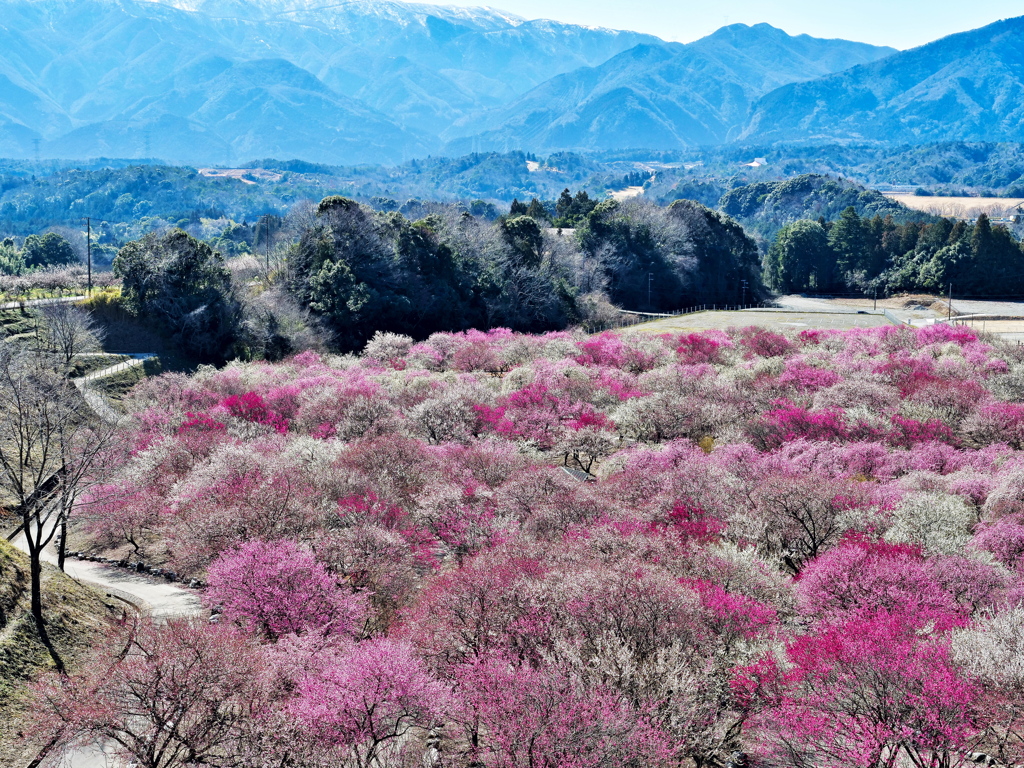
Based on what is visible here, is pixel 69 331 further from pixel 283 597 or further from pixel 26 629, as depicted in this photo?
pixel 283 597

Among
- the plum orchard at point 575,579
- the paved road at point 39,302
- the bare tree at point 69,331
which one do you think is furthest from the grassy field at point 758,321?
the paved road at point 39,302

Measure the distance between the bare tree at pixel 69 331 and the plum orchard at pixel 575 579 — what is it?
33.6 feet

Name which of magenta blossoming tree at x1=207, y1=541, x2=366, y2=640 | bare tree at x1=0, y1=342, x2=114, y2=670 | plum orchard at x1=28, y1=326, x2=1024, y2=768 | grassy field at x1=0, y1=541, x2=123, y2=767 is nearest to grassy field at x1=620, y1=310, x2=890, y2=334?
plum orchard at x1=28, y1=326, x2=1024, y2=768

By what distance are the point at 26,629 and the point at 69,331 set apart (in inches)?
1147

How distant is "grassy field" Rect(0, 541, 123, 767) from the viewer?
55.8 ft

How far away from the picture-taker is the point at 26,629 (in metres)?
19.8

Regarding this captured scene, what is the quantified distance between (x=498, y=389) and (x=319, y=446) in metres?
14.5

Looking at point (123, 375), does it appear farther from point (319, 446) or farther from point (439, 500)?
point (439, 500)

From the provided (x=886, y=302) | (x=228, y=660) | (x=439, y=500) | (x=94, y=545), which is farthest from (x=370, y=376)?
(x=886, y=302)

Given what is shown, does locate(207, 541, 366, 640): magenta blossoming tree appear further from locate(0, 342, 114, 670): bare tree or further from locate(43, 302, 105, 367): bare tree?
locate(43, 302, 105, 367): bare tree

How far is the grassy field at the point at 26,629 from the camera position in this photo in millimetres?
17016

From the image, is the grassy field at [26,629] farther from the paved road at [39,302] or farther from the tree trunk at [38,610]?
the paved road at [39,302]

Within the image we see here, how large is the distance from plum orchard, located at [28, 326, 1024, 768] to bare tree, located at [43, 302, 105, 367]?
33.6 ft

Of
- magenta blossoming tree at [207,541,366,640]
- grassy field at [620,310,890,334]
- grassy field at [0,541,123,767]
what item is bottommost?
grassy field at [0,541,123,767]
